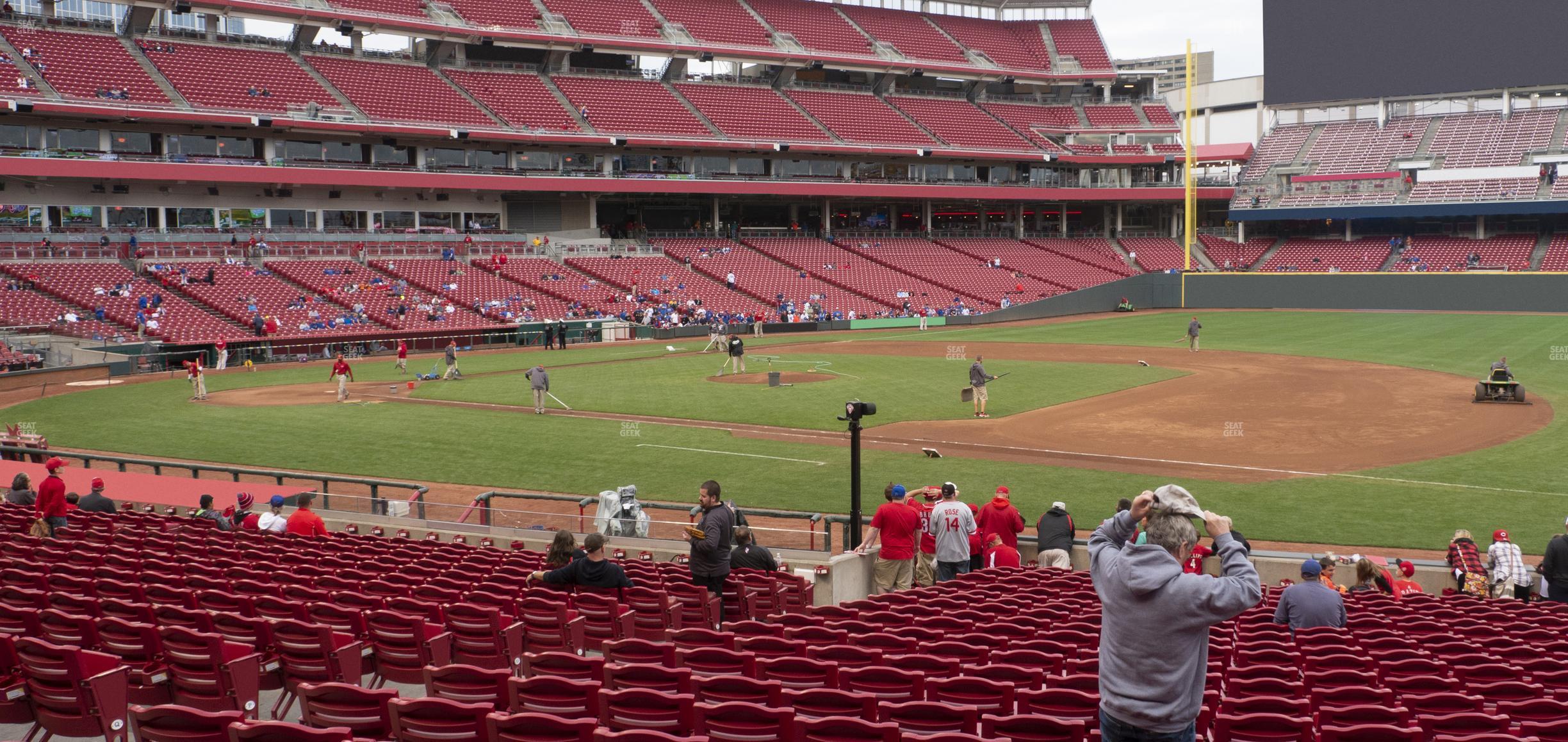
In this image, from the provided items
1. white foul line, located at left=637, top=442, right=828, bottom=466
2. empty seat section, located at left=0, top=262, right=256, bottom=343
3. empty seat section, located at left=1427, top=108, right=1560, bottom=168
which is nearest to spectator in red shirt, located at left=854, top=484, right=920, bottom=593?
white foul line, located at left=637, top=442, right=828, bottom=466

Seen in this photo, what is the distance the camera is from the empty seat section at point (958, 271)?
7306cm

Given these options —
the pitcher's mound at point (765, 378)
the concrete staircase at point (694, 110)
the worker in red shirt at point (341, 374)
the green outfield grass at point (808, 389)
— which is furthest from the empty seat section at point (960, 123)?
the worker in red shirt at point (341, 374)

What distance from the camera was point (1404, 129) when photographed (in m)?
82.7

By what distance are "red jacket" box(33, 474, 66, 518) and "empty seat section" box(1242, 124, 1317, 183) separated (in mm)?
84918

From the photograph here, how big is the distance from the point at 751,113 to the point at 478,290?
89.3 feet

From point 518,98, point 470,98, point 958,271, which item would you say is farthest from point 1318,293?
point 470,98

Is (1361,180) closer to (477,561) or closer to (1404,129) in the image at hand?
(1404,129)

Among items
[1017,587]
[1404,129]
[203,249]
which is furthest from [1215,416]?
[1404,129]

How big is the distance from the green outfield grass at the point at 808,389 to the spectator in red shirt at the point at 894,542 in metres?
14.4

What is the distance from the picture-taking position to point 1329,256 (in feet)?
255

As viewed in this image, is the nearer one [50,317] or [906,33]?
[50,317]

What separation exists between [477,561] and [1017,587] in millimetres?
6250

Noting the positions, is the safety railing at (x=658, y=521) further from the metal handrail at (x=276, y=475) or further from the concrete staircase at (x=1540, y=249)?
the concrete staircase at (x=1540, y=249)

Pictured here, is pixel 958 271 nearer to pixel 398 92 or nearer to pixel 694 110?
pixel 694 110
